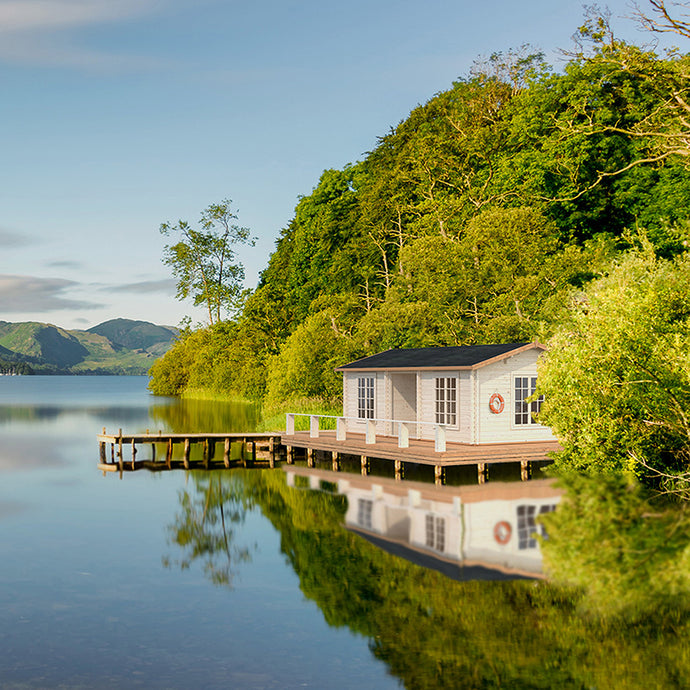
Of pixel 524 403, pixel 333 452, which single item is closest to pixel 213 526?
pixel 333 452

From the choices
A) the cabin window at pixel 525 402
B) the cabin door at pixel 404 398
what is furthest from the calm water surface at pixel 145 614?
the cabin window at pixel 525 402

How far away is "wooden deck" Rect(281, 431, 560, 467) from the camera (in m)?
23.4

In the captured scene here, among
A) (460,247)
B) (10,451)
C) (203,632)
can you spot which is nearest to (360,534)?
(203,632)

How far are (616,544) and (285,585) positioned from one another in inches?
267

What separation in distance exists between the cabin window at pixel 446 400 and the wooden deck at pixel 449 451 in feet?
2.92

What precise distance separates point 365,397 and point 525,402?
6772 millimetres

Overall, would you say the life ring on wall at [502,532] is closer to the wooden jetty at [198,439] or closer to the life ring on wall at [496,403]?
the life ring on wall at [496,403]

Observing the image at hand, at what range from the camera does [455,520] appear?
18.7 meters

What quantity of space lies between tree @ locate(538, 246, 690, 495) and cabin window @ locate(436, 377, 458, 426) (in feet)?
10.3

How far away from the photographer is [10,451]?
40.6 meters

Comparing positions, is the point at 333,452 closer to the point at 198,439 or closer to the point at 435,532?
the point at 198,439

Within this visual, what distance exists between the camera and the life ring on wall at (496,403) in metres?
25.0

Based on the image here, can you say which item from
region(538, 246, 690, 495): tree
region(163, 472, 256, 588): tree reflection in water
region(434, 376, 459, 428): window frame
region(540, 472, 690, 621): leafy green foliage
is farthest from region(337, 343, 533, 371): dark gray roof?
region(163, 472, 256, 588): tree reflection in water

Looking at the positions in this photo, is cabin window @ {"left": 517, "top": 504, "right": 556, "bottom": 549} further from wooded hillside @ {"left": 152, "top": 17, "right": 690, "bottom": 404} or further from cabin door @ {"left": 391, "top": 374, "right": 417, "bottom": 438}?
cabin door @ {"left": 391, "top": 374, "right": 417, "bottom": 438}
